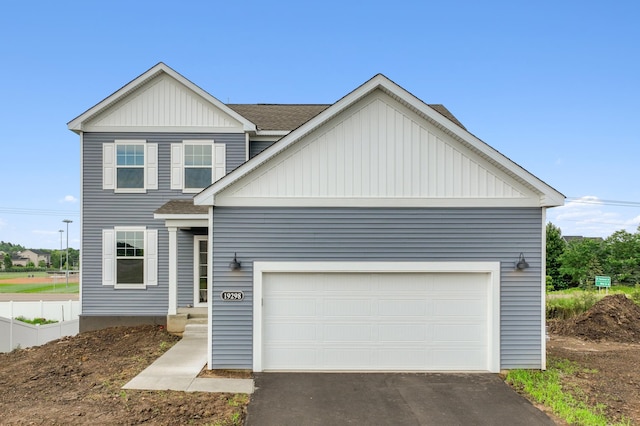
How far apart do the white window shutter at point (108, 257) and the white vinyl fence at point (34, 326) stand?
344 centimetres

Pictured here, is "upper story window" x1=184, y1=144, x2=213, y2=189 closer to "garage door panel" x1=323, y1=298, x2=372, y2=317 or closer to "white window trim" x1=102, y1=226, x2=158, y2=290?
"white window trim" x1=102, y1=226, x2=158, y2=290

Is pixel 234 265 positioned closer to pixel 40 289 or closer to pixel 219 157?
pixel 219 157

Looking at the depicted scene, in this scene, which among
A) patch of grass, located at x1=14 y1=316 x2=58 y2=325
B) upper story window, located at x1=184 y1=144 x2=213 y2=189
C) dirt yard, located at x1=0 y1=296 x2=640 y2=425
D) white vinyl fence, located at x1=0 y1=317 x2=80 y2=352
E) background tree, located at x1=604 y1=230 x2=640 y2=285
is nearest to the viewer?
dirt yard, located at x1=0 y1=296 x2=640 y2=425

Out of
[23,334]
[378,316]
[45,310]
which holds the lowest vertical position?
[45,310]

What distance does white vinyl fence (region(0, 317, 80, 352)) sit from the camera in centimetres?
1280

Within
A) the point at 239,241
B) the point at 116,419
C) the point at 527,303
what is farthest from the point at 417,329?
the point at 116,419

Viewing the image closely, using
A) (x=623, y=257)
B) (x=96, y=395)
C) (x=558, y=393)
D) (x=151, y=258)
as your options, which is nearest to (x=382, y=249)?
(x=558, y=393)

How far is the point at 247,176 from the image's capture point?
8039 millimetres

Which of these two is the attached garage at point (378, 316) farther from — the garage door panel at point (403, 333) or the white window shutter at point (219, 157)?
the white window shutter at point (219, 157)

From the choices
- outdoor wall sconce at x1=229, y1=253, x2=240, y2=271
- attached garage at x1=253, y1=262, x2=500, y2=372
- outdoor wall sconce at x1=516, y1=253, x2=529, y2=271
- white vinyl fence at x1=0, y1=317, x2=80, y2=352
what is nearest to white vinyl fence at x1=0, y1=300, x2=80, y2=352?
white vinyl fence at x1=0, y1=317, x2=80, y2=352

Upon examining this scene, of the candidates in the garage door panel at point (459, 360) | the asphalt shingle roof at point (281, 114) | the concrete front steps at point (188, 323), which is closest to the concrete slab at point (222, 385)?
the garage door panel at point (459, 360)

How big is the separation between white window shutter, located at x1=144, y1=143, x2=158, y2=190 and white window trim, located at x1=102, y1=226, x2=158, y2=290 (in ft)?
4.65

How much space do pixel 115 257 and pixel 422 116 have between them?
10204 millimetres

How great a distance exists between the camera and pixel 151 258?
12523 millimetres
